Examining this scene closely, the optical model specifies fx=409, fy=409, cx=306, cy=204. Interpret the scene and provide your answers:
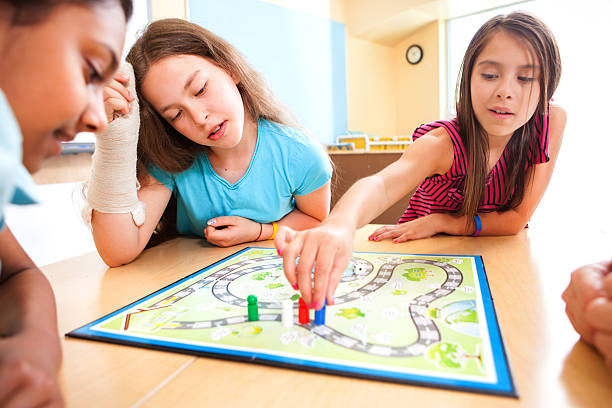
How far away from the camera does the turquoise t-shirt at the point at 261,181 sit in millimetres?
1038

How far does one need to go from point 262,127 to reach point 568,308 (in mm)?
818

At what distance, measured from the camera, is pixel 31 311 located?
17.2 inches

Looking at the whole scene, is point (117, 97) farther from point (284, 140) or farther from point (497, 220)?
point (497, 220)

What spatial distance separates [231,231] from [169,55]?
40cm

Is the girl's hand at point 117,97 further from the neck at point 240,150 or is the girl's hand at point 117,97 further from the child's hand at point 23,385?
the child's hand at point 23,385

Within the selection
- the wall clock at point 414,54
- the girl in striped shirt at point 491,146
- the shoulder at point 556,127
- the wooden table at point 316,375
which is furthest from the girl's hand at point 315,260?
the wall clock at point 414,54

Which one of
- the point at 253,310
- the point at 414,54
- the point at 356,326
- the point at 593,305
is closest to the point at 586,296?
the point at 593,305

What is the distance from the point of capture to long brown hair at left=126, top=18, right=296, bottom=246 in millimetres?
898

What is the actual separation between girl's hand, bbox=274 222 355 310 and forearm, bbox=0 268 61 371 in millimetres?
250

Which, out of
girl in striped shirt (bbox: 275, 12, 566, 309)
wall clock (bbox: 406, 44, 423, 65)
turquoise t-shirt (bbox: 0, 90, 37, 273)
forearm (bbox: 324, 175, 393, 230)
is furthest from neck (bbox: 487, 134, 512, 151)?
wall clock (bbox: 406, 44, 423, 65)

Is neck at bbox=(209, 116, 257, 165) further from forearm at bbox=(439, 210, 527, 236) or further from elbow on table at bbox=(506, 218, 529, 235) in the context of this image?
elbow on table at bbox=(506, 218, 529, 235)

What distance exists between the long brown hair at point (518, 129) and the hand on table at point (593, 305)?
1.76ft

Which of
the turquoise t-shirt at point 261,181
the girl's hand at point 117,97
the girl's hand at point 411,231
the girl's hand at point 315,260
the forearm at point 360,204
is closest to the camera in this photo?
the girl's hand at point 315,260

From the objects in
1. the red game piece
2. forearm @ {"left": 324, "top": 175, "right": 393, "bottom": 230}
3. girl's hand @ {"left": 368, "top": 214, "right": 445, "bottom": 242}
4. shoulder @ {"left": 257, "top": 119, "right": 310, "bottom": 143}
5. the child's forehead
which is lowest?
the red game piece
